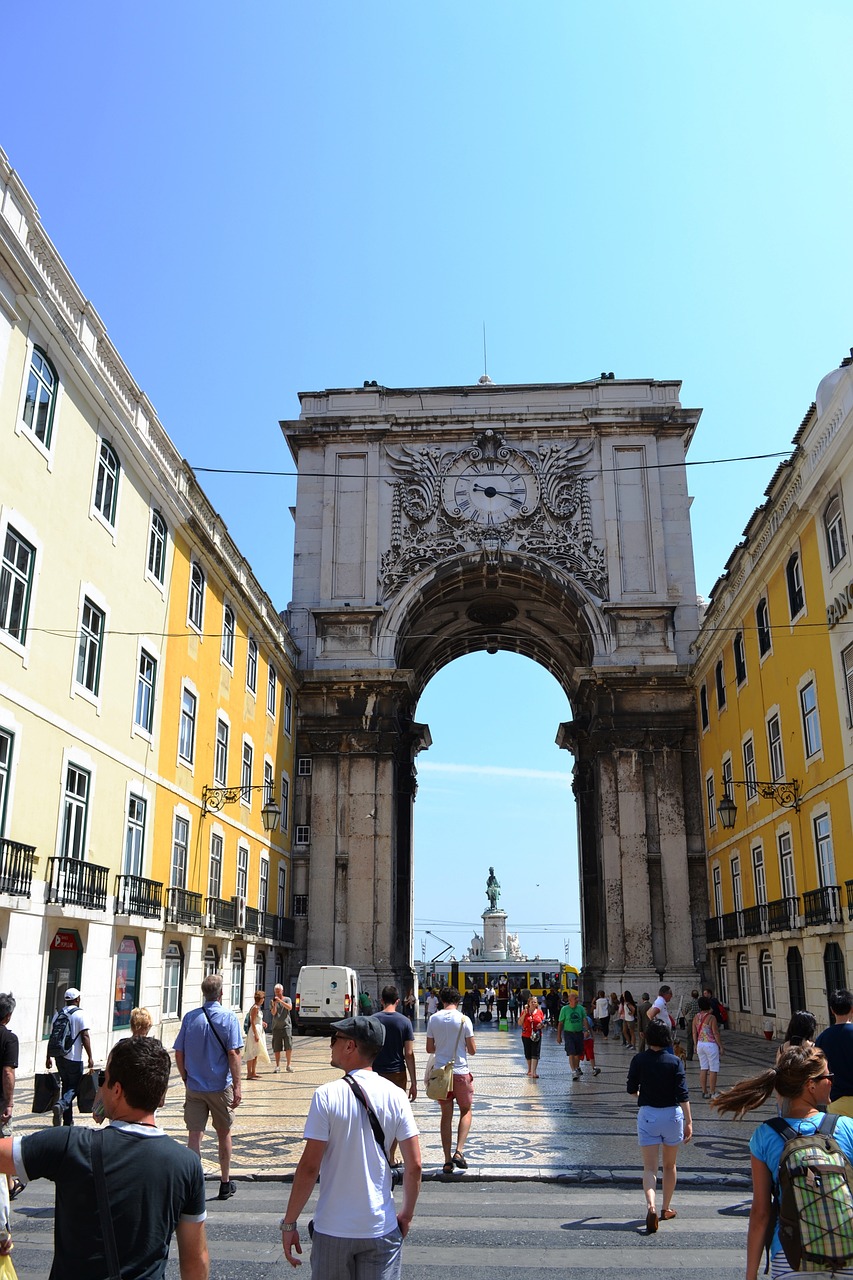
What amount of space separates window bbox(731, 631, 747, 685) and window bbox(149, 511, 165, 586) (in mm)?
16014

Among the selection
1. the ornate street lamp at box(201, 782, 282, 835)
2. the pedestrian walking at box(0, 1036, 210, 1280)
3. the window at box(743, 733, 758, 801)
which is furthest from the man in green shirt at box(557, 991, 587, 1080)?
the pedestrian walking at box(0, 1036, 210, 1280)

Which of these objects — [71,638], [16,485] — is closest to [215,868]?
[71,638]

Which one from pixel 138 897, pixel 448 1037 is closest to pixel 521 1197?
pixel 448 1037

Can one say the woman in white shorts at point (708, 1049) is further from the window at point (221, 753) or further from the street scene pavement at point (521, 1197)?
the window at point (221, 753)

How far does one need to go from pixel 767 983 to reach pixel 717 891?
6.62m

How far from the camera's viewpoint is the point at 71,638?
58.7 ft

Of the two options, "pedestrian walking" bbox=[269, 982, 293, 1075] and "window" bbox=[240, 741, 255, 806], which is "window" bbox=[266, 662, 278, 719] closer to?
"window" bbox=[240, 741, 255, 806]

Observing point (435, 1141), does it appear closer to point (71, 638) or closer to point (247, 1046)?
point (247, 1046)

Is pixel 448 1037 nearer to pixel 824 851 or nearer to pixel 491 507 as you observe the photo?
pixel 824 851

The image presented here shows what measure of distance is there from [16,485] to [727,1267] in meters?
13.7

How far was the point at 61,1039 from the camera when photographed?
1159 centimetres

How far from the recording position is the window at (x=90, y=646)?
60.5ft

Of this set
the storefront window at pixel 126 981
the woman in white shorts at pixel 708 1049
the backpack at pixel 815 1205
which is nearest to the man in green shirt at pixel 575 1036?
the woman in white shorts at pixel 708 1049

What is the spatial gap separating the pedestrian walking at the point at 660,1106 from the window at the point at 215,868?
18.7 m
